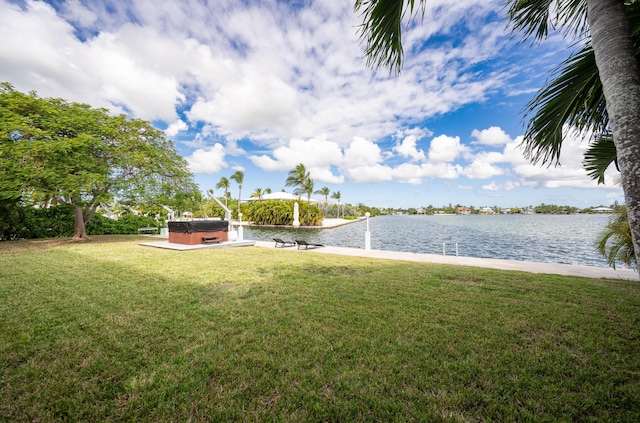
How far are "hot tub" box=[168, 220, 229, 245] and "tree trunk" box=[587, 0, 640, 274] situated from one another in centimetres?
1350

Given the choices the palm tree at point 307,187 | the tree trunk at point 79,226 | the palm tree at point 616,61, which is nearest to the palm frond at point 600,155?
the palm tree at point 616,61

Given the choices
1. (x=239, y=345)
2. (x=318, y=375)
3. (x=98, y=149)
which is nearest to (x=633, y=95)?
(x=318, y=375)

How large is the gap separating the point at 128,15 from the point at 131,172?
7493mm

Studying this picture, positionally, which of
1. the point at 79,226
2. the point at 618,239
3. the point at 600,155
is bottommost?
the point at 618,239

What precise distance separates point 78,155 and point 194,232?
5.60 m

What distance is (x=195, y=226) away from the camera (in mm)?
12445

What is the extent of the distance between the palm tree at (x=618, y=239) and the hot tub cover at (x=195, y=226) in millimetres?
14541

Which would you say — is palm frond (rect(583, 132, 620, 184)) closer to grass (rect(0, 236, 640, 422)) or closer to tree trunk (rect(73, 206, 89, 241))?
grass (rect(0, 236, 640, 422))

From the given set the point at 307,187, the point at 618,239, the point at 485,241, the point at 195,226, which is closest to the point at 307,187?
the point at 307,187

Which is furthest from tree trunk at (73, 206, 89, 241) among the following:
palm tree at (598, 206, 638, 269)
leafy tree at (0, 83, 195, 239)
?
palm tree at (598, 206, 638, 269)

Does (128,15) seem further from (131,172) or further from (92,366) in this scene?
(92,366)

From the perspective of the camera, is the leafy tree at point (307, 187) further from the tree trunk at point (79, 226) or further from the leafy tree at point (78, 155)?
the tree trunk at point (79, 226)

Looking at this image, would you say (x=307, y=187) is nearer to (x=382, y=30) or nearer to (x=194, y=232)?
(x=194, y=232)

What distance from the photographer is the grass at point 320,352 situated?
77.5 inches
